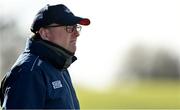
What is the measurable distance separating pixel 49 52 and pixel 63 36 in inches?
9.0

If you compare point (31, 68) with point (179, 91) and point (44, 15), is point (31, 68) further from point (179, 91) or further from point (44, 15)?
point (179, 91)

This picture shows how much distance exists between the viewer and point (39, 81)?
6645 mm

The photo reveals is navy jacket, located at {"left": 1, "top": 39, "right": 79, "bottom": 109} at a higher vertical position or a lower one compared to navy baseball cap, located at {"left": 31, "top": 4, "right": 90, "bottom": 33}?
lower

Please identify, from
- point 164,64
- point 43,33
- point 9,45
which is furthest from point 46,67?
point 164,64

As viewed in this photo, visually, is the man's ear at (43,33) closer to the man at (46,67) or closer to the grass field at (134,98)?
the man at (46,67)

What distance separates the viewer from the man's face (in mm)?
7012

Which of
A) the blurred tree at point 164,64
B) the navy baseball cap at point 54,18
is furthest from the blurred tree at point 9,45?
the blurred tree at point 164,64

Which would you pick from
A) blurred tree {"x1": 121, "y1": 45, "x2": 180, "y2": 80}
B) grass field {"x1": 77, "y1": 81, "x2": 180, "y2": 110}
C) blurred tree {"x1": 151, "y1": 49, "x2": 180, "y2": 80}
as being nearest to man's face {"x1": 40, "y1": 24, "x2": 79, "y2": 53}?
grass field {"x1": 77, "y1": 81, "x2": 180, "y2": 110}

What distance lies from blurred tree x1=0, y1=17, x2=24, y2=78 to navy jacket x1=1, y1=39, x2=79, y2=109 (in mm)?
18513

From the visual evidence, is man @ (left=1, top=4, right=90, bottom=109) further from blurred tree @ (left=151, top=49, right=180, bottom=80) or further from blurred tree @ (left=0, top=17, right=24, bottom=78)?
blurred tree @ (left=151, top=49, right=180, bottom=80)

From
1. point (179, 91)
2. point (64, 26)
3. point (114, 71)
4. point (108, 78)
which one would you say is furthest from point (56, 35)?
point (114, 71)

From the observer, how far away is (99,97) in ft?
109

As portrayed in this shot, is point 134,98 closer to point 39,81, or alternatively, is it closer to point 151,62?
point 39,81

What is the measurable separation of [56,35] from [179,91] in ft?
103
